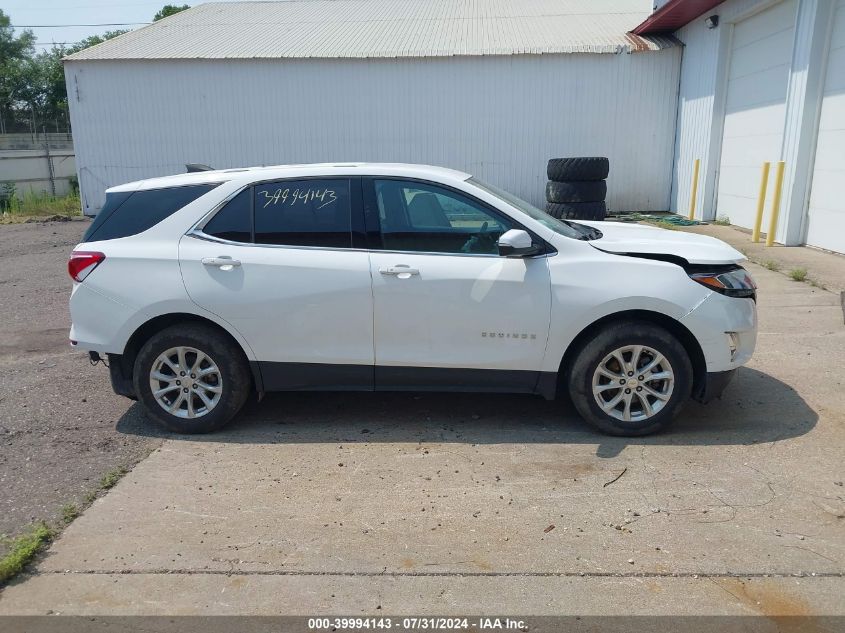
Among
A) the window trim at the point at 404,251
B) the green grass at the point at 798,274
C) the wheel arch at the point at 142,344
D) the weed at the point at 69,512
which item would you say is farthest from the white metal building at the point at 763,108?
the weed at the point at 69,512

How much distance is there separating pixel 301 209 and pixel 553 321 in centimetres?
182

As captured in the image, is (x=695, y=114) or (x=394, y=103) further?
(x=394, y=103)

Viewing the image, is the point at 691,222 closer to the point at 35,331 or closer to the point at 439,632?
the point at 35,331

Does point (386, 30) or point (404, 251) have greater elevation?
point (386, 30)

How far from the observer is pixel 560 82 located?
655 inches

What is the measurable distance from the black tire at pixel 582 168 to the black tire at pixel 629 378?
1000 centimetres

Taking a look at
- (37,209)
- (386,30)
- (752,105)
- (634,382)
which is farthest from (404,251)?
(37,209)

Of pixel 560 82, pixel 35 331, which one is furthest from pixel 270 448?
pixel 560 82

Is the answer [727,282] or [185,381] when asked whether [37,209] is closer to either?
[185,381]

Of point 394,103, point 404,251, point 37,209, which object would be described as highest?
point 394,103

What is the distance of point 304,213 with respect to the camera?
15.4ft

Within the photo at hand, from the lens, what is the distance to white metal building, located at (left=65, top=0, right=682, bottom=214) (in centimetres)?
1662

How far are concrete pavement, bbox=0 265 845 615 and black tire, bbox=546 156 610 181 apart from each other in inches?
368

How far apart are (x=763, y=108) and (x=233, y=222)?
35.3ft
